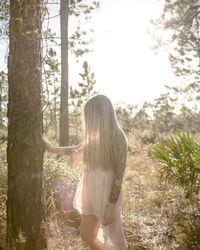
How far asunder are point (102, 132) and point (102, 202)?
70 cm

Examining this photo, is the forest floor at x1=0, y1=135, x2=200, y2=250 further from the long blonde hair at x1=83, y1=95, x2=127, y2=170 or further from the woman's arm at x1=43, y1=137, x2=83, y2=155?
the long blonde hair at x1=83, y1=95, x2=127, y2=170

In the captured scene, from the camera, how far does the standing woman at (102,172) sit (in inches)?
86.4

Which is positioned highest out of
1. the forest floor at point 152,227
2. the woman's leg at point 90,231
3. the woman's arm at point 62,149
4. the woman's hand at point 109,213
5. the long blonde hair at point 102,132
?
the long blonde hair at point 102,132

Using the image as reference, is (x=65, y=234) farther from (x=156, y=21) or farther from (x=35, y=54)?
(x=156, y=21)

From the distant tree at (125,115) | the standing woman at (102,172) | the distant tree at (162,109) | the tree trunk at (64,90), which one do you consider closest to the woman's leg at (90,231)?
the standing woman at (102,172)

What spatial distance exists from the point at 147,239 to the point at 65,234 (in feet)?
3.99

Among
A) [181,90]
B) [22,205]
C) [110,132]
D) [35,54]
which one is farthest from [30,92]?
[181,90]

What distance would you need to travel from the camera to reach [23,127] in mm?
2244

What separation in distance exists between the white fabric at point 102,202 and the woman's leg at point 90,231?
6 cm

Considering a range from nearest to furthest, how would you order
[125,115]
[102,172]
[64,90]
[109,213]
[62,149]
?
[109,213]
[102,172]
[62,149]
[64,90]
[125,115]

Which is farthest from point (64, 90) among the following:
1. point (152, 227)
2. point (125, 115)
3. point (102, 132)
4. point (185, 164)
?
point (125, 115)

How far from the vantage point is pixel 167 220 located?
11.8 feet

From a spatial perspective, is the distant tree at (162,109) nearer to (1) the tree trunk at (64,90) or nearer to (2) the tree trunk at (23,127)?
(1) the tree trunk at (64,90)

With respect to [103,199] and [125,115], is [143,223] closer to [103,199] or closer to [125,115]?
[103,199]
